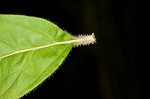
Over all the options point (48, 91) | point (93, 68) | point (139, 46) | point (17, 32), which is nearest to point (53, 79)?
point (48, 91)

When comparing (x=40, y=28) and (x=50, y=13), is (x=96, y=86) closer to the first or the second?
(x=50, y=13)

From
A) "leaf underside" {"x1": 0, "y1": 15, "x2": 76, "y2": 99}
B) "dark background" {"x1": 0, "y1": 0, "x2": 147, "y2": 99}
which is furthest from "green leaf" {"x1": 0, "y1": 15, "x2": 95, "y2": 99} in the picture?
"dark background" {"x1": 0, "y1": 0, "x2": 147, "y2": 99}

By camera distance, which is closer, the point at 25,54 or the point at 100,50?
the point at 25,54

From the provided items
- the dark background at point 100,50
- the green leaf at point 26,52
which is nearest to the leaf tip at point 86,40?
the green leaf at point 26,52

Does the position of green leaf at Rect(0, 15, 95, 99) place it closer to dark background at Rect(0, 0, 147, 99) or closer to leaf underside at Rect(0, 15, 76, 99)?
leaf underside at Rect(0, 15, 76, 99)

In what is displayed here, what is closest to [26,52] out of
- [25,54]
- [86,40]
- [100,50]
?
[25,54]

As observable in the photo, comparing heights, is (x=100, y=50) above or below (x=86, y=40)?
above

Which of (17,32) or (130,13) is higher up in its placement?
(130,13)

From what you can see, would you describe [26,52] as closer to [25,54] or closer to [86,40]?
[25,54]
